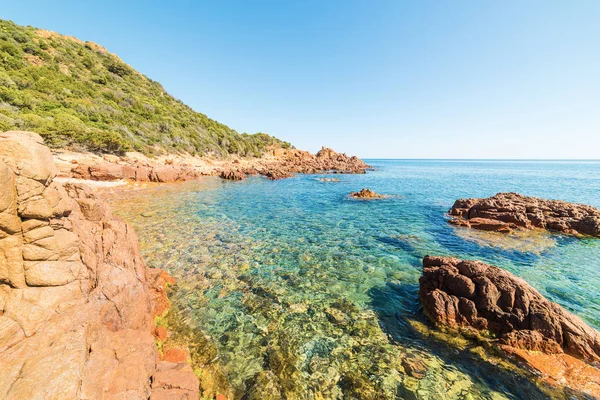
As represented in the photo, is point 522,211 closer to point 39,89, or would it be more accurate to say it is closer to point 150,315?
point 150,315

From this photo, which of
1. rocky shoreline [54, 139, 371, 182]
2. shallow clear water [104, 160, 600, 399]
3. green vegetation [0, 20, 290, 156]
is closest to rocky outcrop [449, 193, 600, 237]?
shallow clear water [104, 160, 600, 399]

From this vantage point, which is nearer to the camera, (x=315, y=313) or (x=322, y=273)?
(x=315, y=313)

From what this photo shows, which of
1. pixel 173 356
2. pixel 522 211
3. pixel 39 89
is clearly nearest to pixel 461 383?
pixel 173 356

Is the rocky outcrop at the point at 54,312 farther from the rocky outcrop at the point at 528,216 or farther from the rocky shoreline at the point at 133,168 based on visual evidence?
the rocky shoreline at the point at 133,168

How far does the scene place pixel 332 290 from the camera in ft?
31.2

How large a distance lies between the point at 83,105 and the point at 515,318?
2408 inches

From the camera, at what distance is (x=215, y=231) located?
15844 mm

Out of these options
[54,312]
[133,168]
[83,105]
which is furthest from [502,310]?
[83,105]

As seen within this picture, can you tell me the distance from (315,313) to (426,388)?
3.62 metres

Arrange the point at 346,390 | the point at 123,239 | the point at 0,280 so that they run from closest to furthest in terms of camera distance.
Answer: the point at 0,280, the point at 346,390, the point at 123,239

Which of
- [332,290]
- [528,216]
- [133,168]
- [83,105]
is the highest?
[83,105]

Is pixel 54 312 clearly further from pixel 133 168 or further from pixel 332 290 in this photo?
pixel 133 168

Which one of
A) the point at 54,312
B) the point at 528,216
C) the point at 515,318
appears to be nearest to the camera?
the point at 54,312

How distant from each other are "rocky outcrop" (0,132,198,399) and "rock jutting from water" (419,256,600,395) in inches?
316
